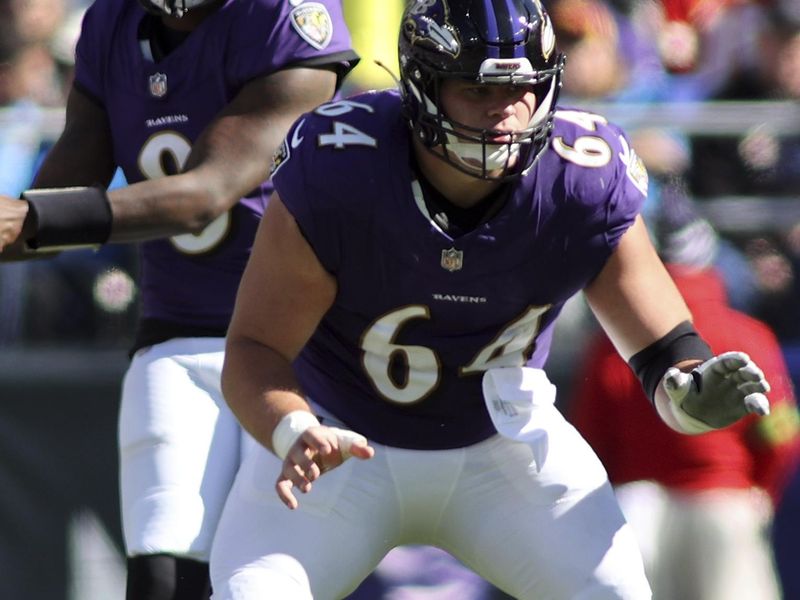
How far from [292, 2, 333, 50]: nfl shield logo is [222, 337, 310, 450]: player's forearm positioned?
872 millimetres

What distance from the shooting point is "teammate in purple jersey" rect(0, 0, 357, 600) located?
3373 mm

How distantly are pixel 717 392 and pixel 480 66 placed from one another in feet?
2.36

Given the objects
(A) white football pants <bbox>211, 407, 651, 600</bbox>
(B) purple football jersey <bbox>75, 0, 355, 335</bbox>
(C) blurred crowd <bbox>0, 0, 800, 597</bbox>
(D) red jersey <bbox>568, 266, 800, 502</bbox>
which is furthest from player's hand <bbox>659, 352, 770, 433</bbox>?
(C) blurred crowd <bbox>0, 0, 800, 597</bbox>

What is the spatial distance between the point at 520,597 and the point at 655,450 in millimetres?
1662

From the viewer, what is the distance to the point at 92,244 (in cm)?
336

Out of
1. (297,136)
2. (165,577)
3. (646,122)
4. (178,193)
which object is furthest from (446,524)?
(646,122)

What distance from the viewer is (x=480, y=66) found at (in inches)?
115

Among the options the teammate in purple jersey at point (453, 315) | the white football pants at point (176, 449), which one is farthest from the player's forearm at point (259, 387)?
the white football pants at point (176, 449)

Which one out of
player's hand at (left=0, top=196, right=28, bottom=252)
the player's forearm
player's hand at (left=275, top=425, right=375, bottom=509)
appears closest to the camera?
player's hand at (left=275, top=425, right=375, bottom=509)

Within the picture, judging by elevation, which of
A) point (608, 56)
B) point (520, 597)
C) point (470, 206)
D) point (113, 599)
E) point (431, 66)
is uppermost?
point (431, 66)

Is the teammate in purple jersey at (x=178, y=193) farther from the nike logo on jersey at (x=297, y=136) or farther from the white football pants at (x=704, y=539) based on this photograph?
the white football pants at (x=704, y=539)

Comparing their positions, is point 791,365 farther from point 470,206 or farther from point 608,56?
point 470,206

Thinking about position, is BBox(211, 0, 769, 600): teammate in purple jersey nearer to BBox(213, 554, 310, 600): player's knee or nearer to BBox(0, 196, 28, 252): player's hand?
BBox(213, 554, 310, 600): player's knee

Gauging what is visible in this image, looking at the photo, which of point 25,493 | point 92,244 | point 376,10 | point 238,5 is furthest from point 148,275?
point 376,10
